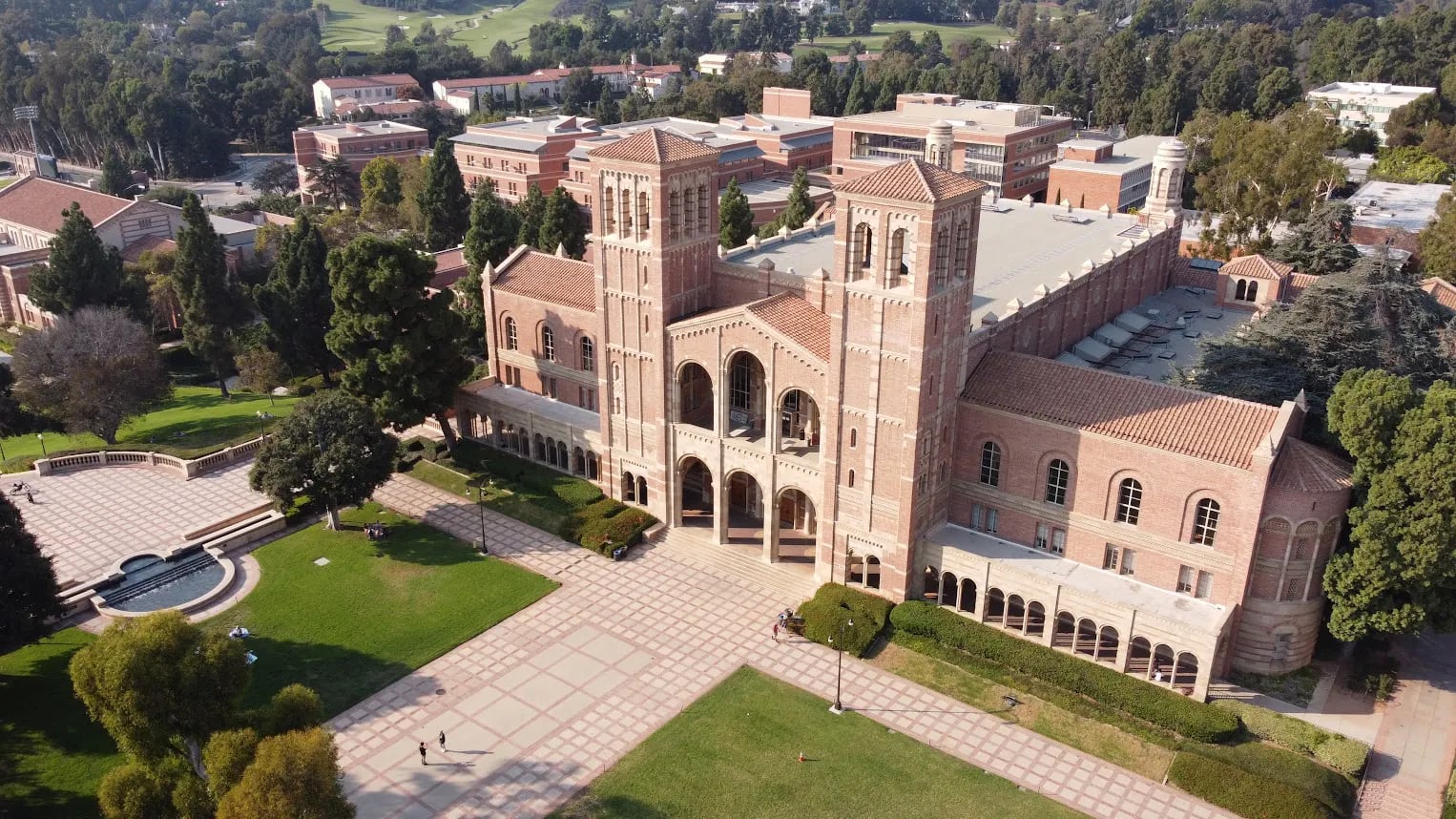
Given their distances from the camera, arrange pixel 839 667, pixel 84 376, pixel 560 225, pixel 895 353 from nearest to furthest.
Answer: pixel 839 667, pixel 895 353, pixel 84 376, pixel 560 225

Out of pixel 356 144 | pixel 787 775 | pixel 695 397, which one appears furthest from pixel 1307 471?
pixel 356 144

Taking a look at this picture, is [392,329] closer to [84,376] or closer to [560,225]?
[84,376]

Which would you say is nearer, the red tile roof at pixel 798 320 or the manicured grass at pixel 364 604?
the manicured grass at pixel 364 604

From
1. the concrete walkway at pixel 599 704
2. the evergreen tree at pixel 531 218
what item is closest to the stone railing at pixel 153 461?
the concrete walkway at pixel 599 704

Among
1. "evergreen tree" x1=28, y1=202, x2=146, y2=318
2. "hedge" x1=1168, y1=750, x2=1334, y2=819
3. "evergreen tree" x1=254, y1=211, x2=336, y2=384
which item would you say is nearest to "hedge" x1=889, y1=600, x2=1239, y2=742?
"hedge" x1=1168, y1=750, x2=1334, y2=819

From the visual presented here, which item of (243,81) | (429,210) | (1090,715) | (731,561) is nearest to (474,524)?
(731,561)

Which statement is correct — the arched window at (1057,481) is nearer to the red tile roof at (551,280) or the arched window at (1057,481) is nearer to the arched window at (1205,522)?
the arched window at (1205,522)
